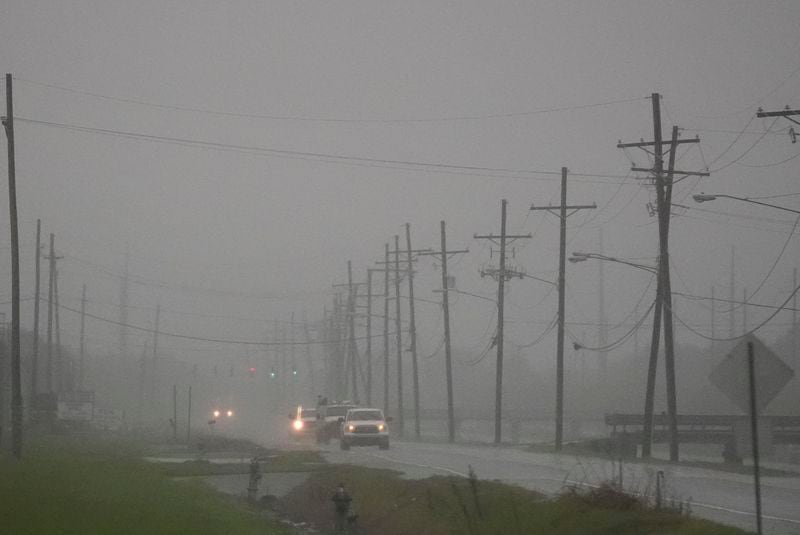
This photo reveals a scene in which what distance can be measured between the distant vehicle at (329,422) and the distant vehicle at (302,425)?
3195 mm

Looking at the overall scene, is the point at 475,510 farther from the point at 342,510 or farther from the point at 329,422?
the point at 329,422

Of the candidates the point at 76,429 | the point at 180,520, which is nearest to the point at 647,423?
the point at 180,520

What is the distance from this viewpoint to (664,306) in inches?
1560

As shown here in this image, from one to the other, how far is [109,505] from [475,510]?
6021mm

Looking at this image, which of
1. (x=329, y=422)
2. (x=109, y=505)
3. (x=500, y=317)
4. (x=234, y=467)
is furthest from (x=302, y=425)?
(x=109, y=505)

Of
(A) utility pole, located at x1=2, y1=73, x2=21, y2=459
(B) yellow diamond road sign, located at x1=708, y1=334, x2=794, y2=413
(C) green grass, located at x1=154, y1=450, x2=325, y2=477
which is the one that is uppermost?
(A) utility pole, located at x1=2, y1=73, x2=21, y2=459

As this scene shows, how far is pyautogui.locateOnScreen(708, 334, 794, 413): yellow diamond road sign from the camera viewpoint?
15031 mm

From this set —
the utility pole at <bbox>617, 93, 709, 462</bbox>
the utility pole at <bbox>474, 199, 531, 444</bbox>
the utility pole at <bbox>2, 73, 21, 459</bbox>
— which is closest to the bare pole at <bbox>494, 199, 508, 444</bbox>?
the utility pole at <bbox>474, 199, 531, 444</bbox>

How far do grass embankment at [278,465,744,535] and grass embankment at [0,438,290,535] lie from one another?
2134 mm

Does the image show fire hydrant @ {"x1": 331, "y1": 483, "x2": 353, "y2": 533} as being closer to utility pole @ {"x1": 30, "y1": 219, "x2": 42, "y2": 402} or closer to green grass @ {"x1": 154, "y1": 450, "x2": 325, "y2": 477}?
green grass @ {"x1": 154, "y1": 450, "x2": 325, "y2": 477}

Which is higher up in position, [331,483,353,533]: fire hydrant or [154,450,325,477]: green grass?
[331,483,353,533]: fire hydrant

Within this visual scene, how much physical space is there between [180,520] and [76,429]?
167ft

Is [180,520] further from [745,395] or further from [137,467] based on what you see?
[137,467]

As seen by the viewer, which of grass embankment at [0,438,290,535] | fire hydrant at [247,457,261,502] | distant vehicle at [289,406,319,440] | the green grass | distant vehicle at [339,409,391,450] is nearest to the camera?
grass embankment at [0,438,290,535]
